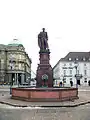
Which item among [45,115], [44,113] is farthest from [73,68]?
[45,115]

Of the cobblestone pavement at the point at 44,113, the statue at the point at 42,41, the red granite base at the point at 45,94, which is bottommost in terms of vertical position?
the cobblestone pavement at the point at 44,113

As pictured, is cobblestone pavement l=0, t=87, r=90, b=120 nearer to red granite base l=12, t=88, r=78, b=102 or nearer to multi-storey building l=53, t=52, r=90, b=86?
red granite base l=12, t=88, r=78, b=102

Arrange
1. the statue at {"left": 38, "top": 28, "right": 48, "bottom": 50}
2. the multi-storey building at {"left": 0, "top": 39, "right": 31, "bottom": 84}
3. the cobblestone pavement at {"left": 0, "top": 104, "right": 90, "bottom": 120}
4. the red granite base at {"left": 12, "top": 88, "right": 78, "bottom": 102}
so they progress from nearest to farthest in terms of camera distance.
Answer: the cobblestone pavement at {"left": 0, "top": 104, "right": 90, "bottom": 120}, the red granite base at {"left": 12, "top": 88, "right": 78, "bottom": 102}, the statue at {"left": 38, "top": 28, "right": 48, "bottom": 50}, the multi-storey building at {"left": 0, "top": 39, "right": 31, "bottom": 84}

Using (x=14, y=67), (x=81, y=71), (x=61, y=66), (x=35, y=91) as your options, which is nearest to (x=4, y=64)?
(x=14, y=67)

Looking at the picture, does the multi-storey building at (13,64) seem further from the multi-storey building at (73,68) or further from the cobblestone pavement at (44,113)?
the cobblestone pavement at (44,113)

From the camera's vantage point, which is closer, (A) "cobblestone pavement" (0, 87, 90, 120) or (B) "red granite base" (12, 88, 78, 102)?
(A) "cobblestone pavement" (0, 87, 90, 120)

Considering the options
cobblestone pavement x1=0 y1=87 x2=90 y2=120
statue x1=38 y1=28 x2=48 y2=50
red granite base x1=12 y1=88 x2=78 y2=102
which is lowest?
cobblestone pavement x1=0 y1=87 x2=90 y2=120

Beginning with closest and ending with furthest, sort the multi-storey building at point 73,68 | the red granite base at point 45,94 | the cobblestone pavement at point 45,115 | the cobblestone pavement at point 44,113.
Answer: the cobblestone pavement at point 45,115, the cobblestone pavement at point 44,113, the red granite base at point 45,94, the multi-storey building at point 73,68

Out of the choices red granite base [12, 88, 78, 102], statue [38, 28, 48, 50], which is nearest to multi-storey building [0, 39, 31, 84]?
statue [38, 28, 48, 50]

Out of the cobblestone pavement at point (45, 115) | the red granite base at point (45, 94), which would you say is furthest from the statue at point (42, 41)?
the cobblestone pavement at point (45, 115)

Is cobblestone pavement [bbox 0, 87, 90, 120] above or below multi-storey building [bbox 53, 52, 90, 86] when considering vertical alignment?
below

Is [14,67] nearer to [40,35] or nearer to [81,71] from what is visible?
[81,71]

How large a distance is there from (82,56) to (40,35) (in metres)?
84.5

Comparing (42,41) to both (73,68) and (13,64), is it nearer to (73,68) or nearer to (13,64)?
(73,68)
